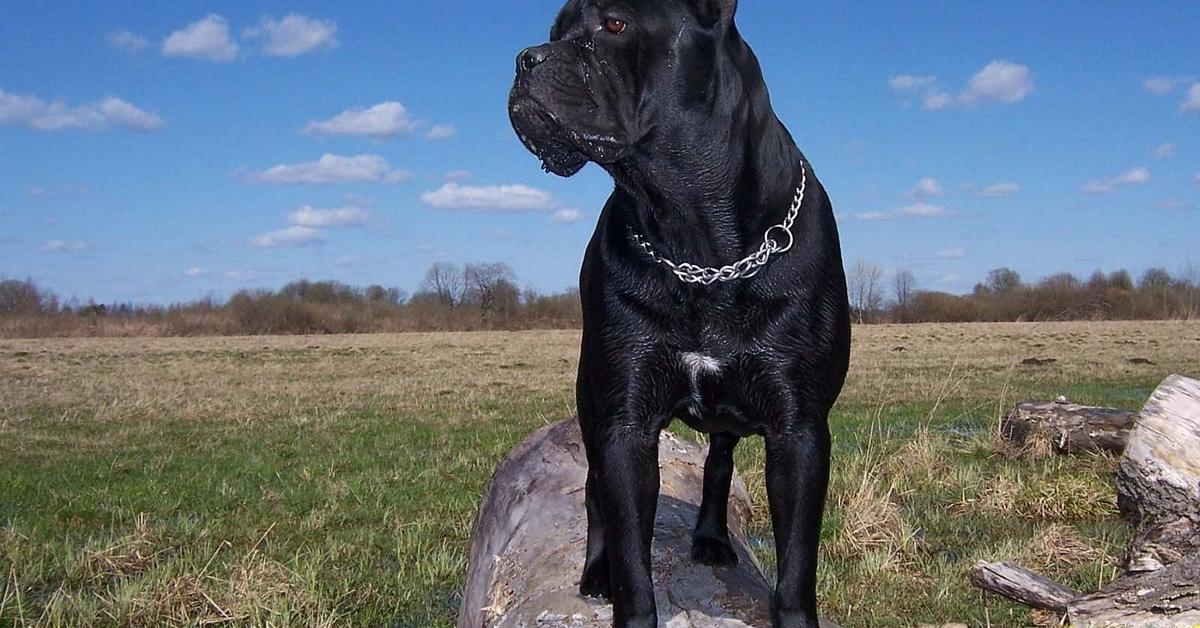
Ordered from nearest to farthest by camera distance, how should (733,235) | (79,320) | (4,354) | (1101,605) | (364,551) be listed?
(733,235) → (1101,605) → (364,551) → (4,354) → (79,320)

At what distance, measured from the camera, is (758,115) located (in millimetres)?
3123

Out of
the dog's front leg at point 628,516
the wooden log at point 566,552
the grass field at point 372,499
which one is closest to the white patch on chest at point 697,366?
the dog's front leg at point 628,516

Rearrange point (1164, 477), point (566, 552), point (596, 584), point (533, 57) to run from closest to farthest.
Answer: point (533, 57)
point (596, 584)
point (566, 552)
point (1164, 477)

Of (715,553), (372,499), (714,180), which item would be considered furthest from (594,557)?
(372,499)

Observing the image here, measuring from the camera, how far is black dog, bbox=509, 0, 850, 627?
300 centimetres

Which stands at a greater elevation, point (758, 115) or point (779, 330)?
point (758, 115)

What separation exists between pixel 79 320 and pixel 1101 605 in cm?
5296

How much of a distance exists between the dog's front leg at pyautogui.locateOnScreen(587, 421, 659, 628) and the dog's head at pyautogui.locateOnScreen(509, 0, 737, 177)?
87cm

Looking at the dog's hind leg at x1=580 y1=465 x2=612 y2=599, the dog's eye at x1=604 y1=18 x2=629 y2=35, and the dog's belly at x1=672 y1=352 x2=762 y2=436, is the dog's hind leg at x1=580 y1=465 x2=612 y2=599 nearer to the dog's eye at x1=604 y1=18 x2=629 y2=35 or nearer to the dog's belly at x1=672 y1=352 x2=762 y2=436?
the dog's belly at x1=672 y1=352 x2=762 y2=436

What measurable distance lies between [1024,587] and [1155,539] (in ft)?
3.36

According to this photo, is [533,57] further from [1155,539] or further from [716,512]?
[1155,539]

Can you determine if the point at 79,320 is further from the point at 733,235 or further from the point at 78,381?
the point at 733,235

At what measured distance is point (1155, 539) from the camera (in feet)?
18.0

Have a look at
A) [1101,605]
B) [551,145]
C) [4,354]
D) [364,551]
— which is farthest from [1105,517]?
[4,354]
